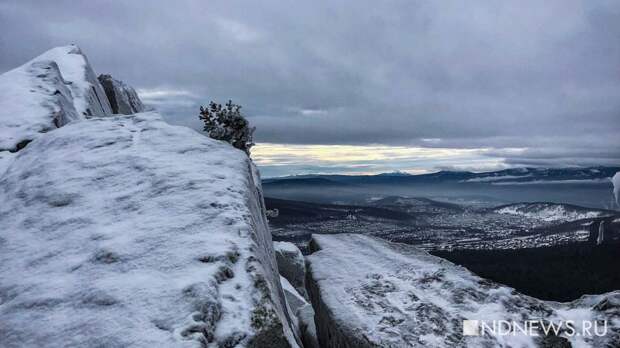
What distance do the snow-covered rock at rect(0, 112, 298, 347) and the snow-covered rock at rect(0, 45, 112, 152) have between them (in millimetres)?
4270

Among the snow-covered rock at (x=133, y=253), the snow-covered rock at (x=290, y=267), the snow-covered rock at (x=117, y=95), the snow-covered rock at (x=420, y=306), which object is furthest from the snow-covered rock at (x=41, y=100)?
the snow-covered rock at (x=290, y=267)

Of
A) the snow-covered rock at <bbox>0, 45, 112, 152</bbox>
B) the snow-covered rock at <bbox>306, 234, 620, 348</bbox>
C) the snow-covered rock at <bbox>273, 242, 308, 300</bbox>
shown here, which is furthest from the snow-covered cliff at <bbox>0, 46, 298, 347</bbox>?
the snow-covered rock at <bbox>273, 242, 308, 300</bbox>

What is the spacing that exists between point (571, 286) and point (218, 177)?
193 meters

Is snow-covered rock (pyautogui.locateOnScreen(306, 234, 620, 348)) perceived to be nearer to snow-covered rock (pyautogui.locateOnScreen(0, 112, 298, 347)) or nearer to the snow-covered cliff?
the snow-covered cliff

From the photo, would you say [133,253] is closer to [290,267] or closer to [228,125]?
[228,125]

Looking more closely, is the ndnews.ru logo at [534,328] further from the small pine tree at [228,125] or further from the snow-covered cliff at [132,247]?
the small pine tree at [228,125]

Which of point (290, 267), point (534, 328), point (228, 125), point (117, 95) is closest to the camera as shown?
point (534, 328)

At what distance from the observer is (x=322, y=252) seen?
54.0 feet

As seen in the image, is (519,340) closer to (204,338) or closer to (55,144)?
(204,338)

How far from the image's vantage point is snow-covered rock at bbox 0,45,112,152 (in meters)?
18.2

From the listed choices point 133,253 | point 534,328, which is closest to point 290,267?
point 534,328

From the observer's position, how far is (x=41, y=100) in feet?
67.5

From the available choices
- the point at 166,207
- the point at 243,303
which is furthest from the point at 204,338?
the point at 166,207

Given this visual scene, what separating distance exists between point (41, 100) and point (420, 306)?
21.3 meters
